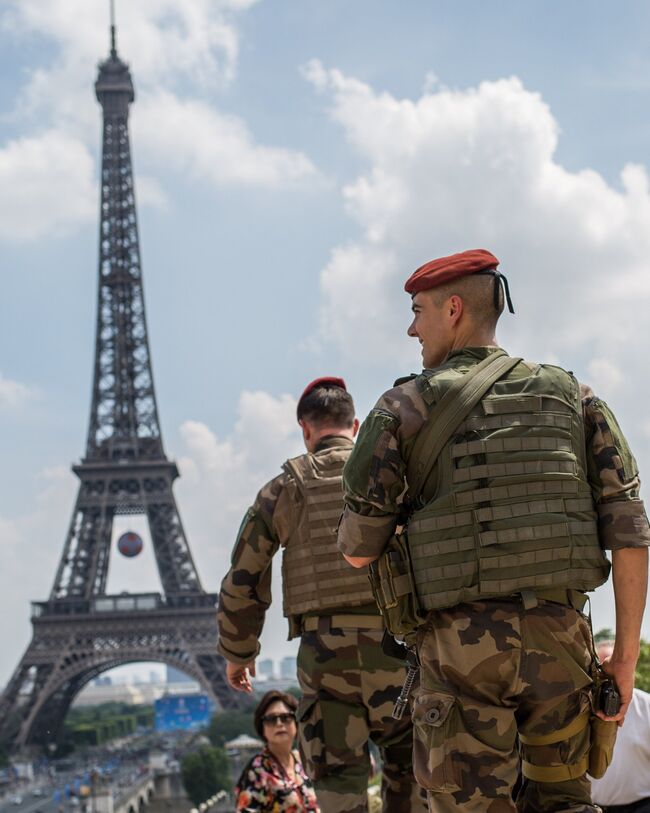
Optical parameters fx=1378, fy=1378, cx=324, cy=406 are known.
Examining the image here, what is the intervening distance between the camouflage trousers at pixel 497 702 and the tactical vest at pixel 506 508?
106 mm

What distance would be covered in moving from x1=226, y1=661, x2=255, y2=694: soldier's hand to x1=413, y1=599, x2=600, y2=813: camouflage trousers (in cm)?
215

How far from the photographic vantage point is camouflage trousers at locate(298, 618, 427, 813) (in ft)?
20.6

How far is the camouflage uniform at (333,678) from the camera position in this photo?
6.30 meters

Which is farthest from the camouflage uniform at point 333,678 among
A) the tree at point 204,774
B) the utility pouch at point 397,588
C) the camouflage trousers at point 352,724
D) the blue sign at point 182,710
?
the blue sign at point 182,710

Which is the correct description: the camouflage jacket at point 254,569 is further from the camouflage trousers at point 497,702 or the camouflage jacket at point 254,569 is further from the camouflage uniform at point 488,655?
the camouflage trousers at point 497,702

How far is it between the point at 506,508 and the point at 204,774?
75.0 meters

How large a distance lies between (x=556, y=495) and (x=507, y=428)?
0.90 ft

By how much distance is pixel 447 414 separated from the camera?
4.63 metres

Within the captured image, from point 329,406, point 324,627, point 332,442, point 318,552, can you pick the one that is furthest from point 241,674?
point 329,406

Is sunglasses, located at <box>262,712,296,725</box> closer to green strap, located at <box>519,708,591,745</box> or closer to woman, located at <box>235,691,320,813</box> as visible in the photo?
woman, located at <box>235,691,320,813</box>

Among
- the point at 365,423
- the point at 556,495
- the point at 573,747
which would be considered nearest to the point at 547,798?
the point at 573,747

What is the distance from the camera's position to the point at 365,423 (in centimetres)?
473

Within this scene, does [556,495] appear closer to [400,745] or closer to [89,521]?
[400,745]

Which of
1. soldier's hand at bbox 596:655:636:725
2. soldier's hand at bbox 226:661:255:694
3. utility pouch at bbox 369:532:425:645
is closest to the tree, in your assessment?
soldier's hand at bbox 226:661:255:694
